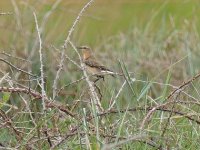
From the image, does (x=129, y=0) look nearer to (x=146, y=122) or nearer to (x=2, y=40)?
(x=2, y=40)

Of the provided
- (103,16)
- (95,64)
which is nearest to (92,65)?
(95,64)

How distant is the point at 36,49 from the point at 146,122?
350 cm

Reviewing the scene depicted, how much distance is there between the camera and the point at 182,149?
9.96ft

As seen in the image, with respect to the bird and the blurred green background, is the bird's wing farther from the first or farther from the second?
the blurred green background

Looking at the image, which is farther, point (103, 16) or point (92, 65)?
point (103, 16)

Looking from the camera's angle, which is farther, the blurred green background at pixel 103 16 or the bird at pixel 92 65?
the blurred green background at pixel 103 16

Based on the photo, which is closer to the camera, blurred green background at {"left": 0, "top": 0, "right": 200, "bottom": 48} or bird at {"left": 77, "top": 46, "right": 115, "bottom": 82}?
bird at {"left": 77, "top": 46, "right": 115, "bottom": 82}

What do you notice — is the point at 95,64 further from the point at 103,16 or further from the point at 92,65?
the point at 103,16

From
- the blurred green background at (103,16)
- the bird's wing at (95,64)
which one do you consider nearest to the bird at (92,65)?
the bird's wing at (95,64)

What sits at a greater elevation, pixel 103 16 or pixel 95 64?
pixel 95 64

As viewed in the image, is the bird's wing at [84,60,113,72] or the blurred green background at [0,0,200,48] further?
the blurred green background at [0,0,200,48]

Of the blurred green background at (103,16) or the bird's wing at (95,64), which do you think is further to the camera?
the blurred green background at (103,16)

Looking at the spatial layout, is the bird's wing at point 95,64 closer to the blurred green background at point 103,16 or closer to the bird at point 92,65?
the bird at point 92,65

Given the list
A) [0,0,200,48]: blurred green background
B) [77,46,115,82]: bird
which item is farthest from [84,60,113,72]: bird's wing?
[0,0,200,48]: blurred green background
